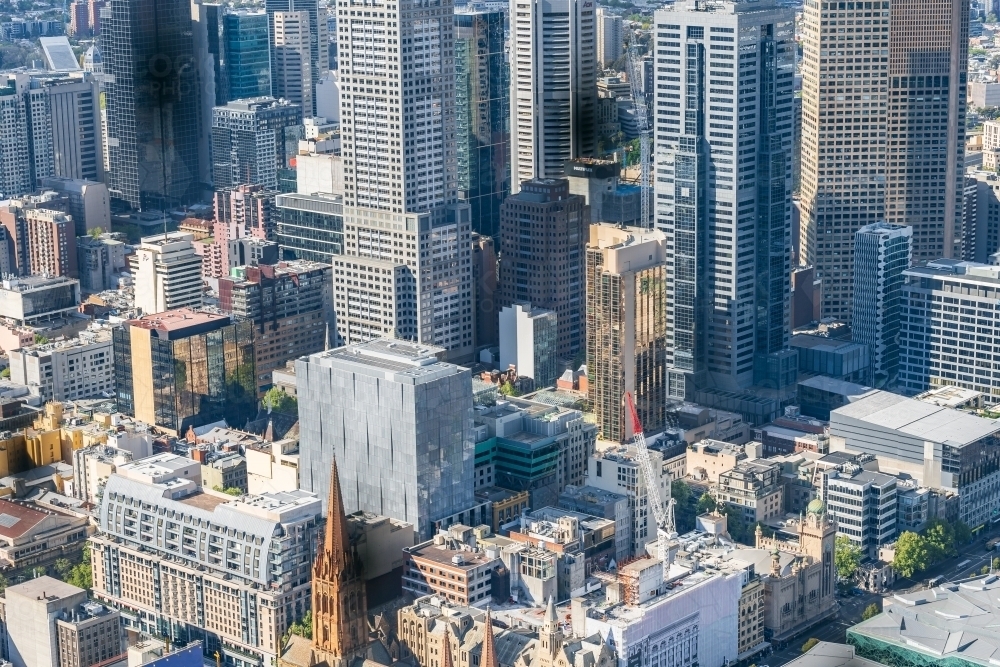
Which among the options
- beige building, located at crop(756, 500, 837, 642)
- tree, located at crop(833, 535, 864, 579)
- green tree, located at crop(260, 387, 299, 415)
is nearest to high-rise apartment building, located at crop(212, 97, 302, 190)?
green tree, located at crop(260, 387, 299, 415)

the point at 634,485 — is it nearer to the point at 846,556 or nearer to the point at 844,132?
the point at 846,556

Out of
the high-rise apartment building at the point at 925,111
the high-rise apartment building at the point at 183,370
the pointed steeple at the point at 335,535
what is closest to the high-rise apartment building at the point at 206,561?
the pointed steeple at the point at 335,535

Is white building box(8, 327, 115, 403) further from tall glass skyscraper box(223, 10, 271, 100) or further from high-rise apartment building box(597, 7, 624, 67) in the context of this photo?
tall glass skyscraper box(223, 10, 271, 100)

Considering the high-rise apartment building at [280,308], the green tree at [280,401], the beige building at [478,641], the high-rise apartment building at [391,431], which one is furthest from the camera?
the high-rise apartment building at [280,308]

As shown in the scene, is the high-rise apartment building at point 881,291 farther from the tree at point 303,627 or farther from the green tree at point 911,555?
the tree at point 303,627

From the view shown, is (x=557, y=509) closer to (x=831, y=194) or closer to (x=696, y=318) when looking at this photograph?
(x=696, y=318)

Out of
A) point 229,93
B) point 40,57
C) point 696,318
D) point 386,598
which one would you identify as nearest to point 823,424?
point 696,318
